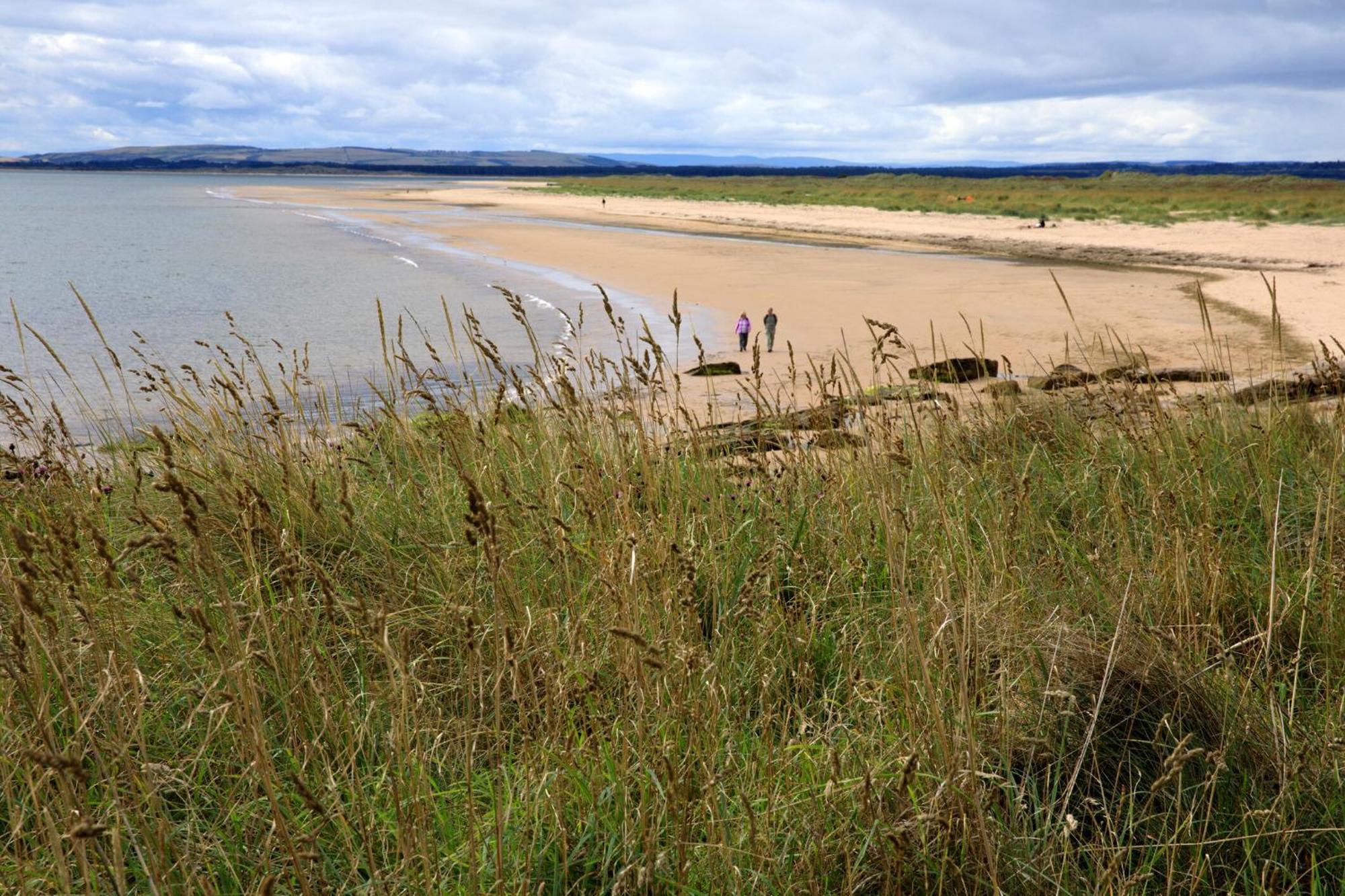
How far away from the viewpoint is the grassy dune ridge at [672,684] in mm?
1815

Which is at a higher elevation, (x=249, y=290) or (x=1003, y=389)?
(x=1003, y=389)

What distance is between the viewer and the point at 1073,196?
6688 centimetres

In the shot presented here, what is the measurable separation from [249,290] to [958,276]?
62.0 feet

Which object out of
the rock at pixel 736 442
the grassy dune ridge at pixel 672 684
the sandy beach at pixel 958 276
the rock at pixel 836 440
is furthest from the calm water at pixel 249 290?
the sandy beach at pixel 958 276

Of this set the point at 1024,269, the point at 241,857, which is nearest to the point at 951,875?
the point at 241,857

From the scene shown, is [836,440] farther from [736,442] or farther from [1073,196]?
[1073,196]

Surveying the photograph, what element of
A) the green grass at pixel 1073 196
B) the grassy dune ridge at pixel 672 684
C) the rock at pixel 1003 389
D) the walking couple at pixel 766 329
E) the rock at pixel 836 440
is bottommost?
the walking couple at pixel 766 329

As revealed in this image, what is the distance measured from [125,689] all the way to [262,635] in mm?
334

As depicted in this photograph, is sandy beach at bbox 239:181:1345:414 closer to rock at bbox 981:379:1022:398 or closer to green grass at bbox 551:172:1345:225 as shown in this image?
rock at bbox 981:379:1022:398

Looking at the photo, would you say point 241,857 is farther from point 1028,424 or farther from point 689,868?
point 1028,424

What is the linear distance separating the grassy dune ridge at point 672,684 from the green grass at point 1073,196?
154 ft

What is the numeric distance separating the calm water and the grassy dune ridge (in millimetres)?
2021

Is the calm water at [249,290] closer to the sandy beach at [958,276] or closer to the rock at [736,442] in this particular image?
the rock at [736,442]

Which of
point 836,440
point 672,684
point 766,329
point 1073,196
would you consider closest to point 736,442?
point 836,440
